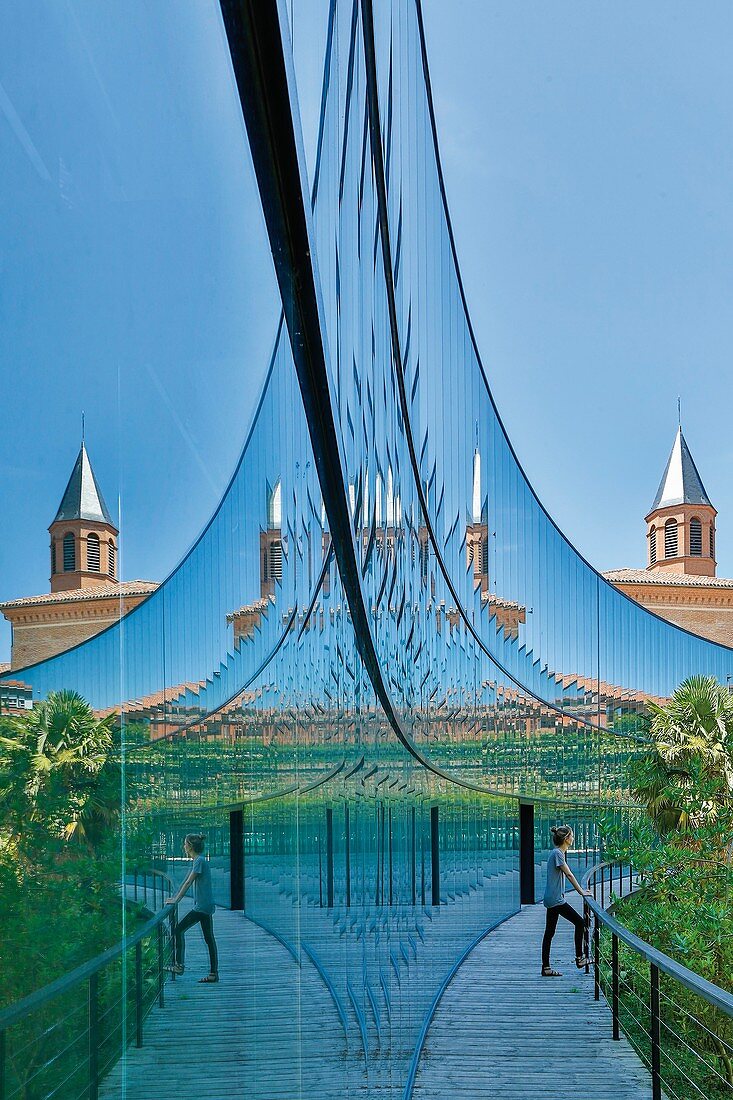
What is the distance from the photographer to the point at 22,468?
18.8 inches

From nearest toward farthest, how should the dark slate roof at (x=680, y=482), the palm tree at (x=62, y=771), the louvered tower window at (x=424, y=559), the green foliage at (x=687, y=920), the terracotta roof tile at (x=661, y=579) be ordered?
the palm tree at (x=62, y=771) < the louvered tower window at (x=424, y=559) < the green foliage at (x=687, y=920) < the terracotta roof tile at (x=661, y=579) < the dark slate roof at (x=680, y=482)

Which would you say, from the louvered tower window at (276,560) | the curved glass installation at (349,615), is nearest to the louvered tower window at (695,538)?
the curved glass installation at (349,615)

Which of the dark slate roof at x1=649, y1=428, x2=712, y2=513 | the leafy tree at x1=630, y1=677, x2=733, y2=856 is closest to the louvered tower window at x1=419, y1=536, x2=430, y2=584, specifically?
the leafy tree at x1=630, y1=677, x2=733, y2=856

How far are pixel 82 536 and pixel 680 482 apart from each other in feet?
190

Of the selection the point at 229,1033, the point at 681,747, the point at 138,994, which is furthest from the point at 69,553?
the point at 681,747

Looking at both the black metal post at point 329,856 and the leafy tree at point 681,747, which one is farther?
the leafy tree at point 681,747

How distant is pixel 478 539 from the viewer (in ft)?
42.7

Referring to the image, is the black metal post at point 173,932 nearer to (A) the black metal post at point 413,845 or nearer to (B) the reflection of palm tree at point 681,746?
(A) the black metal post at point 413,845

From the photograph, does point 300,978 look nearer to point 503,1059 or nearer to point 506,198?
point 503,1059

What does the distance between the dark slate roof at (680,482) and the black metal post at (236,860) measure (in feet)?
186

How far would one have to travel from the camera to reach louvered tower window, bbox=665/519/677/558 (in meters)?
55.8

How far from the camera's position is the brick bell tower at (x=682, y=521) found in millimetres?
55094

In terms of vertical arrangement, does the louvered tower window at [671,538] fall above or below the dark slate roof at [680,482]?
below

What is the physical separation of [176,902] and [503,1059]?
324 inches
